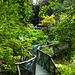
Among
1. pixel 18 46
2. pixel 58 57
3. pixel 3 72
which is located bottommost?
pixel 58 57

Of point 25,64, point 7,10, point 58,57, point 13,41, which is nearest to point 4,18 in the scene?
point 7,10

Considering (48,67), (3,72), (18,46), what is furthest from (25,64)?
(48,67)

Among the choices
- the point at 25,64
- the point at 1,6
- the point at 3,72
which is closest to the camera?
the point at 1,6

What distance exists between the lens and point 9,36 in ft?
7.20

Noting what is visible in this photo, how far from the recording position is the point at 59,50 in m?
9.01

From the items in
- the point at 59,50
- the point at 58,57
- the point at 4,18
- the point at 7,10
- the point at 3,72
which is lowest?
the point at 58,57

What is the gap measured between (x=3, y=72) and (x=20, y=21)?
199 centimetres

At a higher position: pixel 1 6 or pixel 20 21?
pixel 1 6

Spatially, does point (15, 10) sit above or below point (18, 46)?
above

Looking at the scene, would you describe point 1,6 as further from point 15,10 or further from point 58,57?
point 58,57

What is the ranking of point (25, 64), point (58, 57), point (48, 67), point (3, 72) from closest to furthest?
point (3, 72) → point (25, 64) → point (48, 67) → point (58, 57)

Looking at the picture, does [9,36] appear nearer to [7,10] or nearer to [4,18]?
[4,18]

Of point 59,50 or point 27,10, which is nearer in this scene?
point 27,10

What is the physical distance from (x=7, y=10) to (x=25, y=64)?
2359 millimetres
